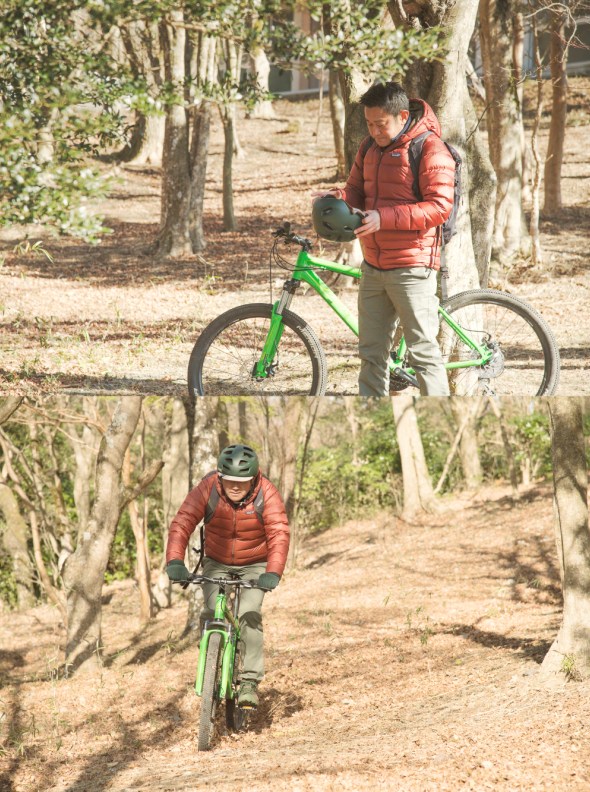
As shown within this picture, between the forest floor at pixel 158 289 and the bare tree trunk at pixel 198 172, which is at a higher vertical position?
the bare tree trunk at pixel 198 172

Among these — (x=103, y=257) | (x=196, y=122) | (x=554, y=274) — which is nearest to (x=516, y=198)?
(x=554, y=274)

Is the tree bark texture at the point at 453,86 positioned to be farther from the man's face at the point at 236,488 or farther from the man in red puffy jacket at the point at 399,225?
the man's face at the point at 236,488

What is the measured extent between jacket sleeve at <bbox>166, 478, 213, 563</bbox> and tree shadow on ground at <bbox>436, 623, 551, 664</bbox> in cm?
300

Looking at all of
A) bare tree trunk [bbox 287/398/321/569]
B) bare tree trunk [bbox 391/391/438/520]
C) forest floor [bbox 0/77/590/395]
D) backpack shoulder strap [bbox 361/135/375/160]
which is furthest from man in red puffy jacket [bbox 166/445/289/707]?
bare tree trunk [bbox 391/391/438/520]

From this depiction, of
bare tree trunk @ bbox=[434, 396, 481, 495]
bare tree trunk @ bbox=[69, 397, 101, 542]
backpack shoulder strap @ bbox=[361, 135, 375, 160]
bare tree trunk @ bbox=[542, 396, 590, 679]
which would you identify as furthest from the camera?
bare tree trunk @ bbox=[434, 396, 481, 495]

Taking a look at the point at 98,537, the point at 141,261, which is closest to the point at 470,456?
the point at 141,261

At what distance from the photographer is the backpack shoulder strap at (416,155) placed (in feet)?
16.9

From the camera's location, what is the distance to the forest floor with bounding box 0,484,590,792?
5414 millimetres

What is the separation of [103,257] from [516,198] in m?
5.46

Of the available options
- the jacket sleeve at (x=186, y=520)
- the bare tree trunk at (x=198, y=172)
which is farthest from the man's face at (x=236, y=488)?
the bare tree trunk at (x=198, y=172)

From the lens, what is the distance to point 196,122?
12.4 meters

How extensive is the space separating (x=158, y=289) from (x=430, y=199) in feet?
16.8

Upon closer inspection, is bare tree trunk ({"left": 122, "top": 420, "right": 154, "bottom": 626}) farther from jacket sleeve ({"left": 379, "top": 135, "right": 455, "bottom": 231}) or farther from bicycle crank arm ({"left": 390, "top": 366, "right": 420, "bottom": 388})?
jacket sleeve ({"left": 379, "top": 135, "right": 455, "bottom": 231})

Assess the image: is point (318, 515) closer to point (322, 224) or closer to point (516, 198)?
point (516, 198)
